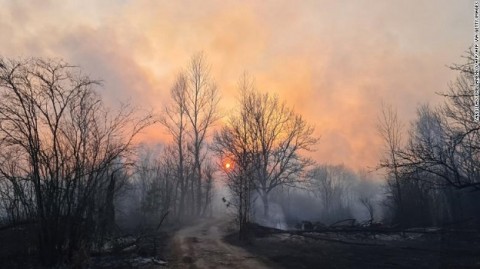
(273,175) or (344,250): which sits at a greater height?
(273,175)

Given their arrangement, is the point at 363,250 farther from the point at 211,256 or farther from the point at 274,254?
the point at 211,256

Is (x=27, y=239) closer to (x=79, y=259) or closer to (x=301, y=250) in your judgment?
(x=79, y=259)

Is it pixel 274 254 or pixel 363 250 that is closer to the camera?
pixel 274 254

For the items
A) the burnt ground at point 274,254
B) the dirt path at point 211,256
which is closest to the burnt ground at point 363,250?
the burnt ground at point 274,254

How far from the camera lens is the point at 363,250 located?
706 inches

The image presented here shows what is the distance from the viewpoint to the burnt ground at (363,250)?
14008 millimetres

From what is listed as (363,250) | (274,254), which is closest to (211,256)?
(274,254)

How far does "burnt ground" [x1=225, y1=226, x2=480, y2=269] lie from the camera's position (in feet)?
46.0

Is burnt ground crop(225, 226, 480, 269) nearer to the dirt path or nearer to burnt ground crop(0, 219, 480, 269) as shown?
burnt ground crop(0, 219, 480, 269)

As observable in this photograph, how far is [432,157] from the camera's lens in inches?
475

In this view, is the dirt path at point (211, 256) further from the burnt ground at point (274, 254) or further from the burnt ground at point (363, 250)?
the burnt ground at point (363, 250)

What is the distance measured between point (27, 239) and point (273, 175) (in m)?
32.6

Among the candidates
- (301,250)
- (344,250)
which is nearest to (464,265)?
(344,250)

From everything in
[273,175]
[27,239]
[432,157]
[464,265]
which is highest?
[273,175]
